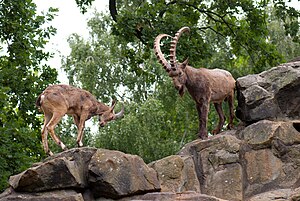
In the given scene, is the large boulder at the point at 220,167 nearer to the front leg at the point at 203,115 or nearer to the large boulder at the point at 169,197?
the front leg at the point at 203,115

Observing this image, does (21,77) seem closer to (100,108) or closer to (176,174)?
(100,108)

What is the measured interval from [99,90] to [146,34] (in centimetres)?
1511

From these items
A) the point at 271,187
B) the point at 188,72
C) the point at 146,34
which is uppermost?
the point at 146,34

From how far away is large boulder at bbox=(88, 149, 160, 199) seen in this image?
12.3m

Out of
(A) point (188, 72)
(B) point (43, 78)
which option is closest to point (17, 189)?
(A) point (188, 72)

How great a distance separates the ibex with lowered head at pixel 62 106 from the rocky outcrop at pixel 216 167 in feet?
2.99

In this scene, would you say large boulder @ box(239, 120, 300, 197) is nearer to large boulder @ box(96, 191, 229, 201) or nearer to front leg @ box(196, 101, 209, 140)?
front leg @ box(196, 101, 209, 140)

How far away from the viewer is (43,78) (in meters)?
19.6

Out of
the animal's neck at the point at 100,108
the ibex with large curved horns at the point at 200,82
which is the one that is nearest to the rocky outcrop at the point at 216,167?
the ibex with large curved horns at the point at 200,82

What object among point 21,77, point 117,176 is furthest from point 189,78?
point 21,77

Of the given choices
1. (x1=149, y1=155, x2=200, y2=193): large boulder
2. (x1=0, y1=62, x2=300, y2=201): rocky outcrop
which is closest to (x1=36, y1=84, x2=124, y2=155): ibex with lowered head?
(x1=0, y1=62, x2=300, y2=201): rocky outcrop

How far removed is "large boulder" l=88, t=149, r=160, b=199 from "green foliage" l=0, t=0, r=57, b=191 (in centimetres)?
534

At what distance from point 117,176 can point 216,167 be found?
248 cm

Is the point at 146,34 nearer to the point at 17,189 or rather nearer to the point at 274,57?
the point at 274,57
